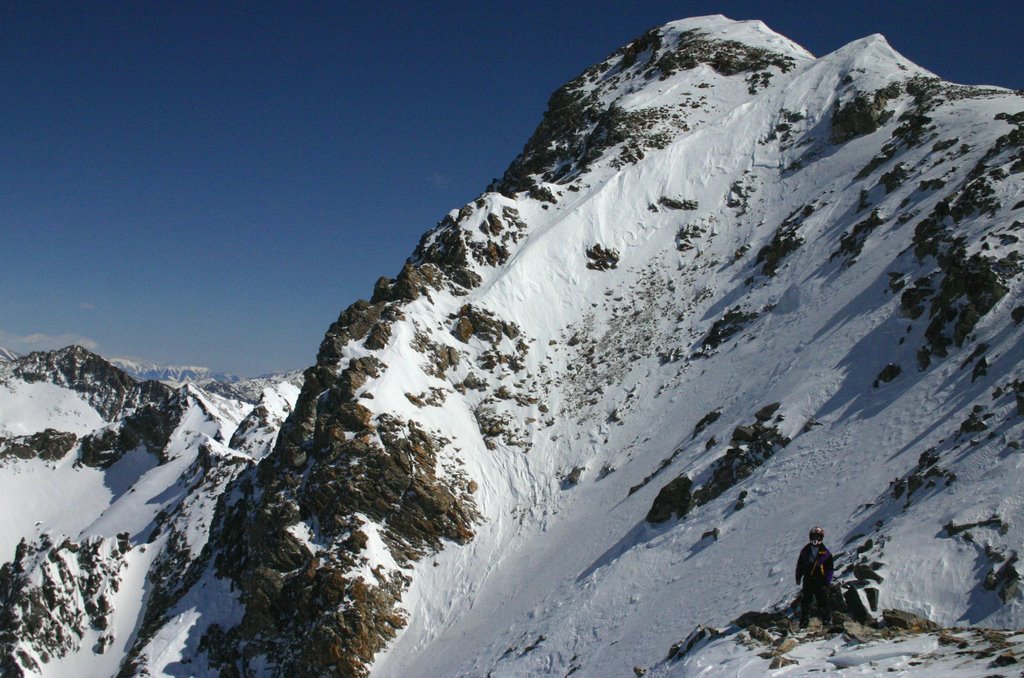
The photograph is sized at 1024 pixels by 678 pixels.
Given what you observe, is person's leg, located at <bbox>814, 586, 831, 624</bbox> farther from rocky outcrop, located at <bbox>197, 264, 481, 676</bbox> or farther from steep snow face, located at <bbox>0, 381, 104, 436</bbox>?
steep snow face, located at <bbox>0, 381, 104, 436</bbox>

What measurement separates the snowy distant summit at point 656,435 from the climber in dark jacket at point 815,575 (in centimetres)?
55

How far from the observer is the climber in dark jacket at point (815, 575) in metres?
12.5

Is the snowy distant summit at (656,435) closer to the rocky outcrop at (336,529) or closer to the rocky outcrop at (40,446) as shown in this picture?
the rocky outcrop at (336,529)

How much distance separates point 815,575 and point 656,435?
2122 centimetres

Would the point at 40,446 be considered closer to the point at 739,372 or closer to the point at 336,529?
the point at 336,529

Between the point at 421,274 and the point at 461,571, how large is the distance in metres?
21.2

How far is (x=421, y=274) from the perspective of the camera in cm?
4512

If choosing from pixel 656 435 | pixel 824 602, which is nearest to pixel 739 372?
pixel 656 435

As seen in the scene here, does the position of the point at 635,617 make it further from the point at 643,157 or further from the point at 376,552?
the point at 643,157

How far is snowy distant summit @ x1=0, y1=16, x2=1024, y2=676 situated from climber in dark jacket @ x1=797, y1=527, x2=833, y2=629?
1.79ft

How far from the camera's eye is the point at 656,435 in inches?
1330

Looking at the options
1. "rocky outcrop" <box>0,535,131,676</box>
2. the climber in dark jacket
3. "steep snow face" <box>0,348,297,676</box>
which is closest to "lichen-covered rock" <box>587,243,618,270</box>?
"steep snow face" <box>0,348,297,676</box>

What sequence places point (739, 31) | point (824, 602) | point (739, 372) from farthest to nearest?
point (739, 31), point (739, 372), point (824, 602)

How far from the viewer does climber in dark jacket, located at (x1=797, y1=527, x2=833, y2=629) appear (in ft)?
41.0
